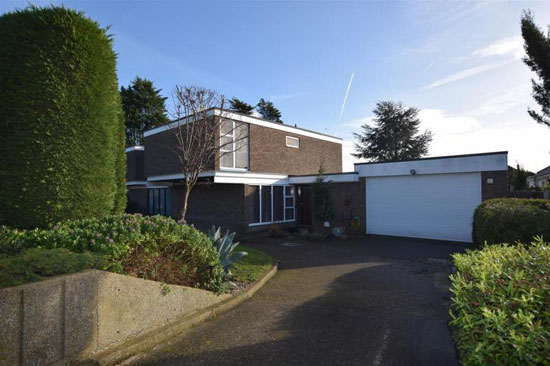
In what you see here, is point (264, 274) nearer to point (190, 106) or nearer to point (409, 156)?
point (190, 106)

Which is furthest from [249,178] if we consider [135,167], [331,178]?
[135,167]

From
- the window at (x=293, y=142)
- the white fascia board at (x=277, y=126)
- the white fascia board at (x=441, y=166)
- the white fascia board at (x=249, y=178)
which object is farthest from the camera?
the window at (x=293, y=142)

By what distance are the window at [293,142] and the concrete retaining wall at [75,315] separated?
46.2 ft

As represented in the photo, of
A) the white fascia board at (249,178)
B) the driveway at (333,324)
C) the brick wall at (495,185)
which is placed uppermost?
the white fascia board at (249,178)

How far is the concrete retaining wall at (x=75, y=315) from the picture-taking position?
113 inches

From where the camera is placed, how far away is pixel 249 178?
14273 mm

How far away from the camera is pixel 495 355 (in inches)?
84.6

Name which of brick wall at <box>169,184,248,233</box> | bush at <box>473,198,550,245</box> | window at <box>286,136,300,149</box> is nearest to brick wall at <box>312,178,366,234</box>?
window at <box>286,136,300,149</box>

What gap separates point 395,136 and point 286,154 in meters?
24.3

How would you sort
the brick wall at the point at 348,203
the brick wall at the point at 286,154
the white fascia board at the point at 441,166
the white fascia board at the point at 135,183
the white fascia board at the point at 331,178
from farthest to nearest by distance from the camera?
the white fascia board at the point at 135,183 → the brick wall at the point at 286,154 → the white fascia board at the point at 331,178 → the brick wall at the point at 348,203 → the white fascia board at the point at 441,166

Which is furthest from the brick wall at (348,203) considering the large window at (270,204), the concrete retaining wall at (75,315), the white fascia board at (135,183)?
the white fascia board at (135,183)

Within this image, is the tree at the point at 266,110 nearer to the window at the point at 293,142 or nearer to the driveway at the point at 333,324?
the window at the point at 293,142

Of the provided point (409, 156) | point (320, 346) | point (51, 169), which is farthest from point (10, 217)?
point (409, 156)

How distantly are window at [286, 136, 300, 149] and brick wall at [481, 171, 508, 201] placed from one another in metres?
9.51
